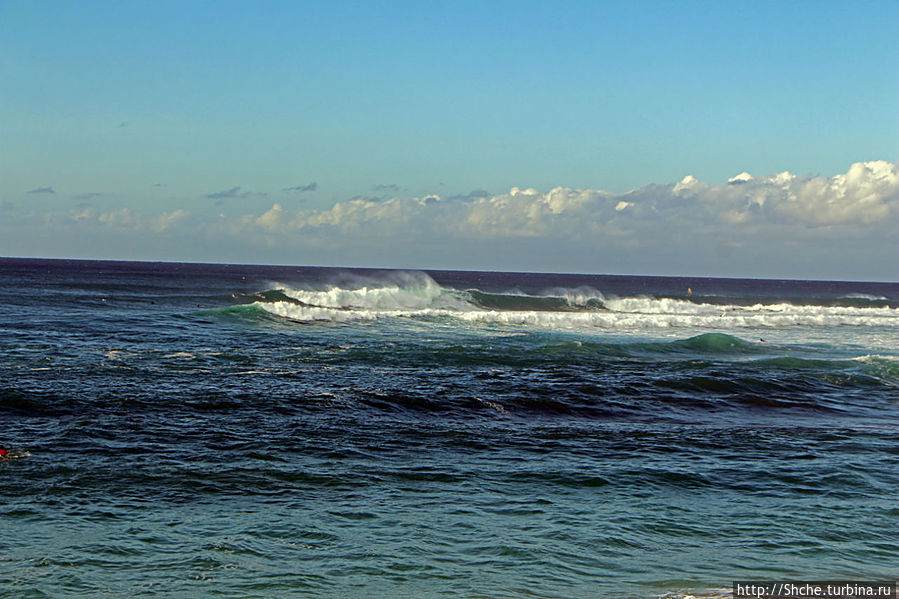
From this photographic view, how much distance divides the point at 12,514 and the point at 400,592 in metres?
5.26

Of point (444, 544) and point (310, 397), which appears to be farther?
point (310, 397)

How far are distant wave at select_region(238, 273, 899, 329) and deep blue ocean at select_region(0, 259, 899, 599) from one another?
13.8 meters

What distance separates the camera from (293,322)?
38.1 metres

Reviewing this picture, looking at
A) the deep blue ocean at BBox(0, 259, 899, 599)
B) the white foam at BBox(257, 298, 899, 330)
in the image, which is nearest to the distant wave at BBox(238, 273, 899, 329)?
the white foam at BBox(257, 298, 899, 330)

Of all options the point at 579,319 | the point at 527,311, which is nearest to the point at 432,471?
the point at 579,319

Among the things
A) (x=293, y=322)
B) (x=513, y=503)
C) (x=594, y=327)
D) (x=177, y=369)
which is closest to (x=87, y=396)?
(x=177, y=369)

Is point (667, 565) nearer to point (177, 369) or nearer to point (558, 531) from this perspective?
point (558, 531)

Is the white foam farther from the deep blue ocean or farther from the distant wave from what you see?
the deep blue ocean

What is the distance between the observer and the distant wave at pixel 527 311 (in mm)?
41062

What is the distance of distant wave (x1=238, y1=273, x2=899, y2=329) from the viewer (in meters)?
41.1

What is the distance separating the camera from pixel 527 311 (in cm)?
5316

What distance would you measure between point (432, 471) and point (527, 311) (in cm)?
4140

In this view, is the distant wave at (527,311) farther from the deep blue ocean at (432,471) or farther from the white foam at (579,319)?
the deep blue ocean at (432,471)

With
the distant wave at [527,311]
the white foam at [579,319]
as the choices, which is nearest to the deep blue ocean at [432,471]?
the white foam at [579,319]
